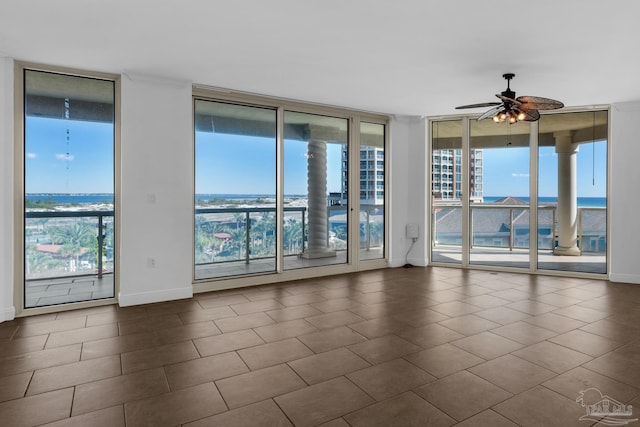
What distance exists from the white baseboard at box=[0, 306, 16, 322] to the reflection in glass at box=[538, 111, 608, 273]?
695 cm

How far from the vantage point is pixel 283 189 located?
5.62 m

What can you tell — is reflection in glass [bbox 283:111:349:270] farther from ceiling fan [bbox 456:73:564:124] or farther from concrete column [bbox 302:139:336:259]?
ceiling fan [bbox 456:73:564:124]

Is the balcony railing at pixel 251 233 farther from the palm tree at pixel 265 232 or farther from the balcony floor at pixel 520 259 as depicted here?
the balcony floor at pixel 520 259

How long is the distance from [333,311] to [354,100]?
3013 millimetres

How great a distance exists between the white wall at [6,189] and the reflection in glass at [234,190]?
6.14ft

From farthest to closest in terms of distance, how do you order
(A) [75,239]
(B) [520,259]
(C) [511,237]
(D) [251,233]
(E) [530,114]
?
(C) [511,237] < (B) [520,259] < (D) [251,233] < (A) [75,239] < (E) [530,114]

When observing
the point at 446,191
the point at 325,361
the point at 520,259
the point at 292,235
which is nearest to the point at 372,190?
the point at 446,191

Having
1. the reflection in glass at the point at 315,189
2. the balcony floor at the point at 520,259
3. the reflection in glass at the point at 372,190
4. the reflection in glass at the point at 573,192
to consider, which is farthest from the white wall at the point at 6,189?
the reflection in glass at the point at 573,192

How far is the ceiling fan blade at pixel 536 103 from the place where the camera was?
3.88m

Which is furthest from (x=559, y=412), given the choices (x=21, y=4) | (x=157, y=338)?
(x=21, y=4)

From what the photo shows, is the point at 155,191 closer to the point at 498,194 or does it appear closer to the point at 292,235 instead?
the point at 292,235

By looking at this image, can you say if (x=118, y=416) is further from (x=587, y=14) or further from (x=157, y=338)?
(x=587, y=14)
